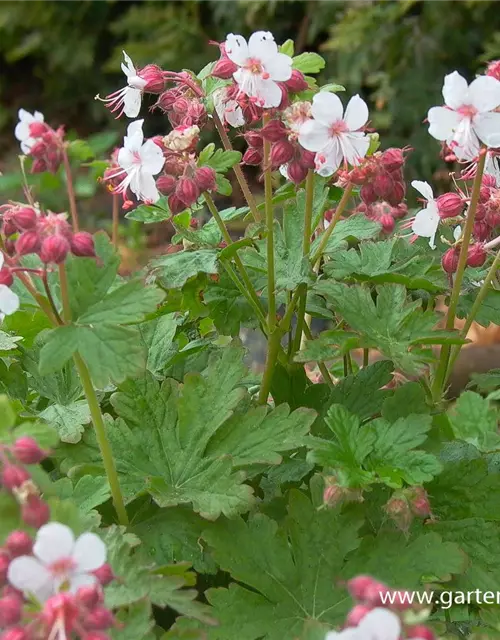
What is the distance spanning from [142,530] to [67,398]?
25 cm

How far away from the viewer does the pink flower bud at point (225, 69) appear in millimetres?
972

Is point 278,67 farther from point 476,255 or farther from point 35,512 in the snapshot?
point 35,512

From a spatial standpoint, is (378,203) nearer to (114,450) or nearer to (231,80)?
(231,80)

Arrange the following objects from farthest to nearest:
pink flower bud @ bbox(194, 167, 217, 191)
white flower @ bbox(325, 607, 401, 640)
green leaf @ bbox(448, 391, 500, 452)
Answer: green leaf @ bbox(448, 391, 500, 452) < pink flower bud @ bbox(194, 167, 217, 191) < white flower @ bbox(325, 607, 401, 640)

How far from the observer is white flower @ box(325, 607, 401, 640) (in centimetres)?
53

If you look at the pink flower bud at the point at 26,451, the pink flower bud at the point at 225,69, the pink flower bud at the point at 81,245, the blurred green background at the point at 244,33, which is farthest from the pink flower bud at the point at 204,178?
the blurred green background at the point at 244,33

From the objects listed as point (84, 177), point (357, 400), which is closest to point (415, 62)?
point (84, 177)

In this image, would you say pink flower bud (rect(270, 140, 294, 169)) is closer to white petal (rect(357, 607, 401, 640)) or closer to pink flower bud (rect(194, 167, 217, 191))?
pink flower bud (rect(194, 167, 217, 191))

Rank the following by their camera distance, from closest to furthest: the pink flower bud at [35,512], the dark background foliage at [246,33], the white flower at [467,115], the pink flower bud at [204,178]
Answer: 1. the pink flower bud at [35,512]
2. the white flower at [467,115]
3. the pink flower bud at [204,178]
4. the dark background foliage at [246,33]

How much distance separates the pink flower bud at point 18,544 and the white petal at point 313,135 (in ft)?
1.63

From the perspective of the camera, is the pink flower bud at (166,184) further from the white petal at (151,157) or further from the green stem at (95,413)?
the green stem at (95,413)

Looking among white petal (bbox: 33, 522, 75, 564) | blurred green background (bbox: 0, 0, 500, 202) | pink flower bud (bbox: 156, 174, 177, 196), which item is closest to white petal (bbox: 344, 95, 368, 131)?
pink flower bud (bbox: 156, 174, 177, 196)

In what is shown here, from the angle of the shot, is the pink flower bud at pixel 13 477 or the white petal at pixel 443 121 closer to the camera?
the pink flower bud at pixel 13 477

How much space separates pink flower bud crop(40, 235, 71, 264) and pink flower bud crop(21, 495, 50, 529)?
0.74 feet
